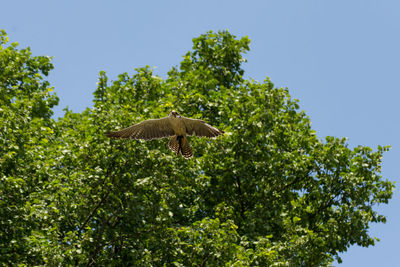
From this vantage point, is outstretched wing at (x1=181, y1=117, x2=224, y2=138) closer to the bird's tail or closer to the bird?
the bird

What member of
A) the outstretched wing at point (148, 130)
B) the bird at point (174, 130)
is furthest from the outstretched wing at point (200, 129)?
the outstretched wing at point (148, 130)

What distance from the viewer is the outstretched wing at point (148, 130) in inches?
674

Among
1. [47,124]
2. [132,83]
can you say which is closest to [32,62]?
[47,124]

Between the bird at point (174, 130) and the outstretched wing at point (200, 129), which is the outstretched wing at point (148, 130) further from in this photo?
the outstretched wing at point (200, 129)

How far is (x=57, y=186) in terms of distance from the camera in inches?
658

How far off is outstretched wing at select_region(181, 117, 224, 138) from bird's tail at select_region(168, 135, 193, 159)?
29 cm

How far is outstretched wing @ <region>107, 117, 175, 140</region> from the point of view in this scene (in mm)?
17125

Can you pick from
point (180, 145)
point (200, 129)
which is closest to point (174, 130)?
point (180, 145)

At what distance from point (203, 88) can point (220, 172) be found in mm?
4488

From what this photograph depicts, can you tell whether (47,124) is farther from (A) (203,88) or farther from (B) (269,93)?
(B) (269,93)

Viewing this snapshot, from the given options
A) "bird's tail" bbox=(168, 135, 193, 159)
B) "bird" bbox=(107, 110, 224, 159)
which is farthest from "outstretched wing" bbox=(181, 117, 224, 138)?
"bird's tail" bbox=(168, 135, 193, 159)

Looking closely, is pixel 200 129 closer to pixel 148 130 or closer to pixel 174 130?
pixel 174 130

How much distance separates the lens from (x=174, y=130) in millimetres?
17922

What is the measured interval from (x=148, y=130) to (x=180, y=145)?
109 cm
